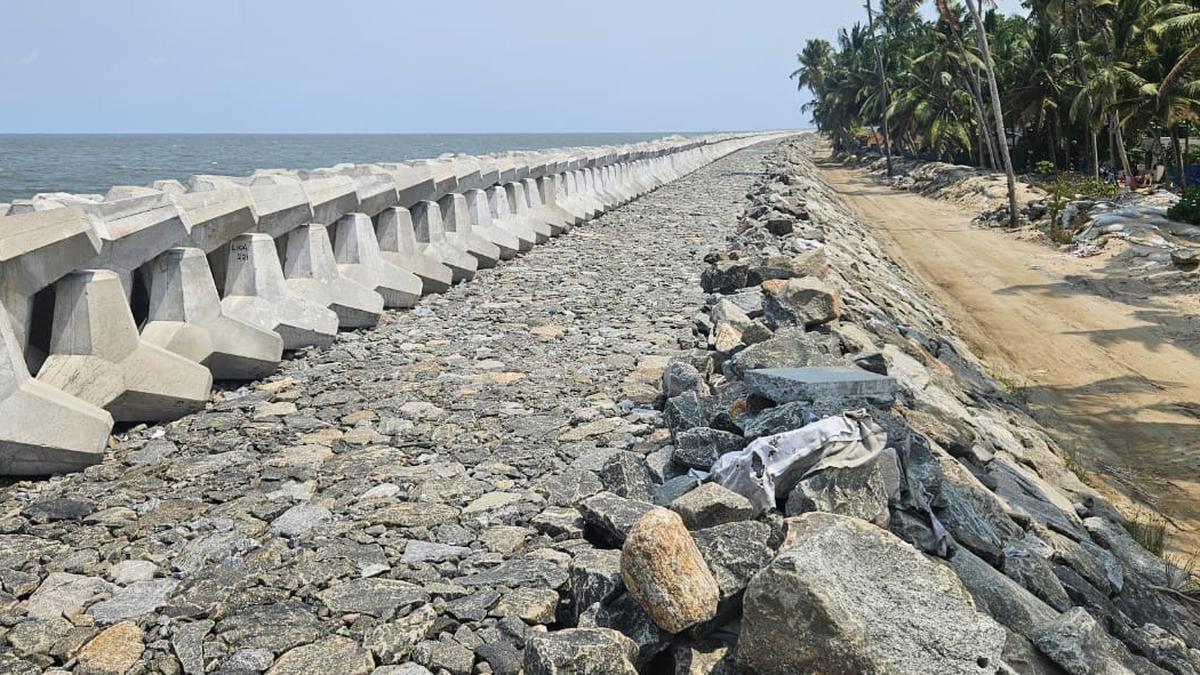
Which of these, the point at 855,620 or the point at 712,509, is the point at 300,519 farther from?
the point at 855,620

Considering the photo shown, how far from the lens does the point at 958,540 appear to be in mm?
4172

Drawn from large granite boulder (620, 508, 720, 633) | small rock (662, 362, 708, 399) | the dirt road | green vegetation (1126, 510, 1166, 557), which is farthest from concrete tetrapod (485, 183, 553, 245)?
large granite boulder (620, 508, 720, 633)

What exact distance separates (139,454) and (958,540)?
4.19 meters

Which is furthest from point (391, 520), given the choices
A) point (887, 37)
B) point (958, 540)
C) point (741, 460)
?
point (887, 37)

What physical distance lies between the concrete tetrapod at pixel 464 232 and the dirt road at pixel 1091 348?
273 inches

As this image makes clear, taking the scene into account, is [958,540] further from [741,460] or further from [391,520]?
[391,520]

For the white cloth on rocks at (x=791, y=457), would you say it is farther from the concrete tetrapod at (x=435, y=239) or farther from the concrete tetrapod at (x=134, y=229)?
the concrete tetrapod at (x=435, y=239)

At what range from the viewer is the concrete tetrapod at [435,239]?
435 inches

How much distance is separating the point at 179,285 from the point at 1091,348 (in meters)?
13.0

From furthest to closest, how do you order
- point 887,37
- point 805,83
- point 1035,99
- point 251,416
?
point 805,83 → point 887,37 → point 1035,99 → point 251,416

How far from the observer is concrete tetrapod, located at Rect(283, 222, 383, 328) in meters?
8.09

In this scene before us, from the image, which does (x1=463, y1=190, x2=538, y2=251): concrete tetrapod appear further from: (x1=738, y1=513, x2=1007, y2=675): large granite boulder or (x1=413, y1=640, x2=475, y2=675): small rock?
(x1=738, y1=513, x2=1007, y2=675): large granite boulder

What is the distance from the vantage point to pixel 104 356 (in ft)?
17.5

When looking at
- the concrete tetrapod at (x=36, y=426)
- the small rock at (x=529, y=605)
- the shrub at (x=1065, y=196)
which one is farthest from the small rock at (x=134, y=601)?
the shrub at (x=1065, y=196)
